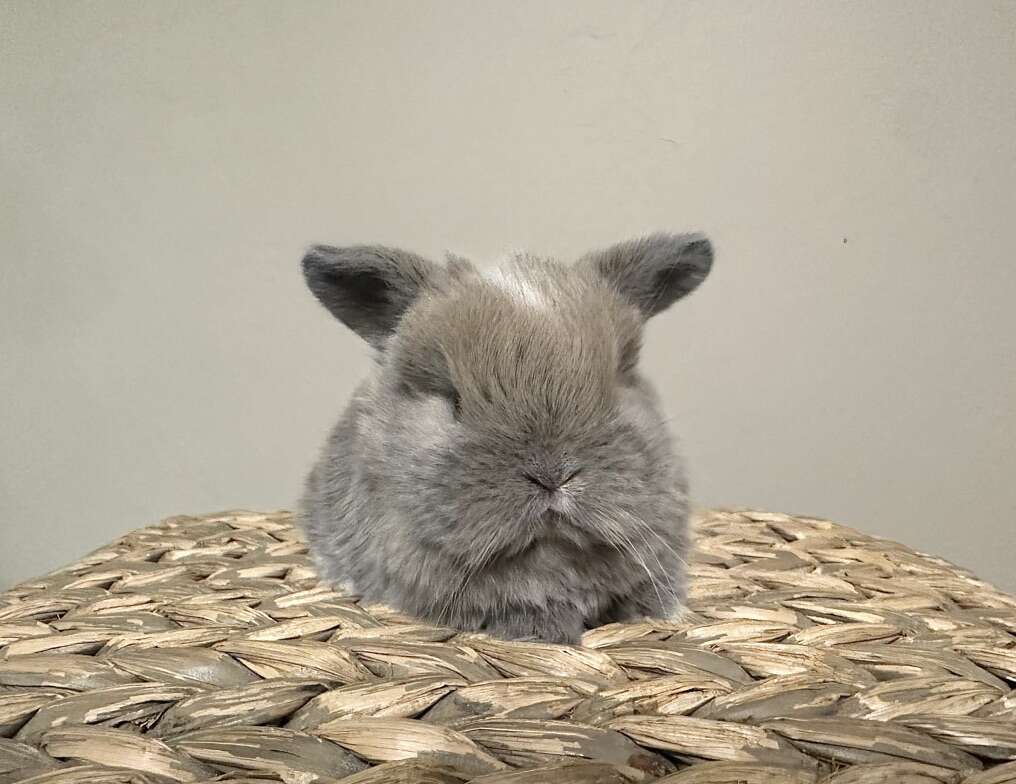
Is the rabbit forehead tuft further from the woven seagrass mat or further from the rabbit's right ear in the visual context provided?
the woven seagrass mat

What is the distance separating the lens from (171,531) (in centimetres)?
164

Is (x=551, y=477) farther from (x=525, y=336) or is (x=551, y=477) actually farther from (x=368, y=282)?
(x=368, y=282)

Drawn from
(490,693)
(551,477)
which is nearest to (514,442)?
(551,477)

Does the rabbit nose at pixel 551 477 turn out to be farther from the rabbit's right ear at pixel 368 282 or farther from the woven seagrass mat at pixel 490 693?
the rabbit's right ear at pixel 368 282

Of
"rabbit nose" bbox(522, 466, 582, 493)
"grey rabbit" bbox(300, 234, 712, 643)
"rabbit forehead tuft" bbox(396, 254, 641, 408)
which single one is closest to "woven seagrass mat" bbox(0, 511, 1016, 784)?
"grey rabbit" bbox(300, 234, 712, 643)

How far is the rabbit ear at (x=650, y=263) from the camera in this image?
116 centimetres

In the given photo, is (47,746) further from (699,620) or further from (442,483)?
(699,620)

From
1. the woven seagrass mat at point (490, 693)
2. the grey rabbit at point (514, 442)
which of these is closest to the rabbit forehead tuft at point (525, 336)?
the grey rabbit at point (514, 442)

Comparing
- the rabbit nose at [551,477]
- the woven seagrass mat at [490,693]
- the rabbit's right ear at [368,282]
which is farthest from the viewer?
the rabbit's right ear at [368,282]

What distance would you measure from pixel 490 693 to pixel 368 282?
0.62m

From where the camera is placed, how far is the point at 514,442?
0.91m

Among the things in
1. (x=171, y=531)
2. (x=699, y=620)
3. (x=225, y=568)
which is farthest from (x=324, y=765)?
(x=171, y=531)

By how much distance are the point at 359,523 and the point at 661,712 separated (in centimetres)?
56

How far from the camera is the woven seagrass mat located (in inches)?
29.1
